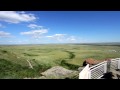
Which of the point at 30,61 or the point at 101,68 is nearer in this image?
the point at 101,68

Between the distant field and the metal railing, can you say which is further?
the distant field

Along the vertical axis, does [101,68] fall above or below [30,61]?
above

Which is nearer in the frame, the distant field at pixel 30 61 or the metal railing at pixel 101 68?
the metal railing at pixel 101 68
